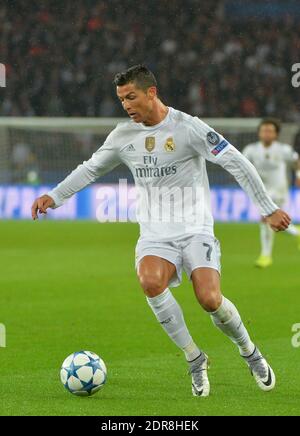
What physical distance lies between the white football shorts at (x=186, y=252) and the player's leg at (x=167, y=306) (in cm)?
5

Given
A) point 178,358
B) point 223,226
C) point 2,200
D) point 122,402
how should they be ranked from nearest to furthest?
point 122,402
point 178,358
point 223,226
point 2,200

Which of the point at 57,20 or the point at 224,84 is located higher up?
the point at 57,20

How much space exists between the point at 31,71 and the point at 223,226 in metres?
7.99

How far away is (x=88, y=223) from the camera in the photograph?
24062 mm

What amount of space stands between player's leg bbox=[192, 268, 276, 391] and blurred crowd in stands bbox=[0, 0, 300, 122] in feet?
69.6

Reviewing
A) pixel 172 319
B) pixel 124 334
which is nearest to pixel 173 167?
pixel 172 319

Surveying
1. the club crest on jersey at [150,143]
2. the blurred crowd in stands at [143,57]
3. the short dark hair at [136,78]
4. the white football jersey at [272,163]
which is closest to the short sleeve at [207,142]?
the club crest on jersey at [150,143]

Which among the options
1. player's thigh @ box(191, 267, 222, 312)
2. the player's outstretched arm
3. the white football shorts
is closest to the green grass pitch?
player's thigh @ box(191, 267, 222, 312)

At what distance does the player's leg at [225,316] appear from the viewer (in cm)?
616

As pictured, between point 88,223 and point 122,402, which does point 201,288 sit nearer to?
point 122,402

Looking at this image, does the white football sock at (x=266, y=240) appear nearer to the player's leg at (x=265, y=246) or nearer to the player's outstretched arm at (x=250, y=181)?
the player's leg at (x=265, y=246)

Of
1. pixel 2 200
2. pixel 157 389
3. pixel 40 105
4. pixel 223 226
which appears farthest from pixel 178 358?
pixel 40 105

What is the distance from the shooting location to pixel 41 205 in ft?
21.6

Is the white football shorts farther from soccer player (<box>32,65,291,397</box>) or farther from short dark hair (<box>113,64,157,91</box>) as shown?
short dark hair (<box>113,64,157,91</box>)
